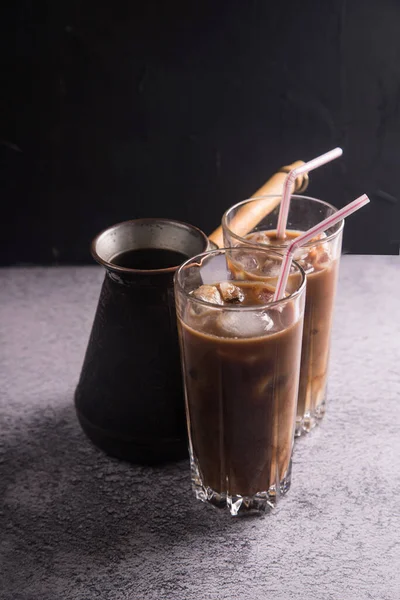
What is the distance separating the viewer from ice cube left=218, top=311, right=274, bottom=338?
1.00 metres

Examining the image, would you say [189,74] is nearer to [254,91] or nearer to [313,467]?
[254,91]

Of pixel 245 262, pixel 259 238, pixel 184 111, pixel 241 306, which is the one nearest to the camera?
pixel 241 306

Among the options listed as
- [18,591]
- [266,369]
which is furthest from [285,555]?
[18,591]

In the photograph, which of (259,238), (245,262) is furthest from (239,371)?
(259,238)

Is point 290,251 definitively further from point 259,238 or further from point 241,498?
point 241,498

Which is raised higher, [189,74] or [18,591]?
[189,74]

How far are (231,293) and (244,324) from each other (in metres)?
0.10

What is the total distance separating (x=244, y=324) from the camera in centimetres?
100

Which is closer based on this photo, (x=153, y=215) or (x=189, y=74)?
(x=189, y=74)

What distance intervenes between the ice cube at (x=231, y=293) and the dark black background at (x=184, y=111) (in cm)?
87

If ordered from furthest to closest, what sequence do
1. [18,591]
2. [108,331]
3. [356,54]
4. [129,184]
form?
[129,184], [356,54], [108,331], [18,591]

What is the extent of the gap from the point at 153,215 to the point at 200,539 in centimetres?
107

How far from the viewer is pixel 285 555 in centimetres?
106

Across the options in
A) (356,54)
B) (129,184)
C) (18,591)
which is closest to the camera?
(18,591)
